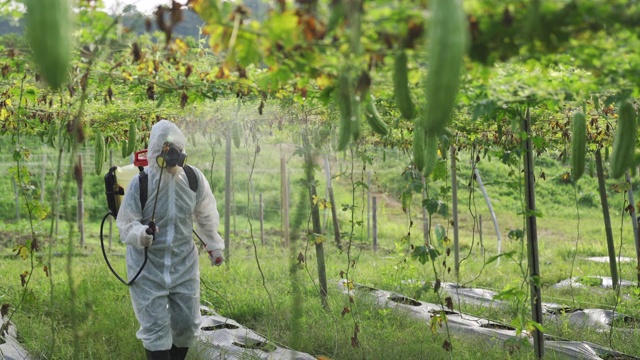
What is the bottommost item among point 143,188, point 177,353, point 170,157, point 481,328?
point 481,328

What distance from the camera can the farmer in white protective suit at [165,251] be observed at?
447 centimetres

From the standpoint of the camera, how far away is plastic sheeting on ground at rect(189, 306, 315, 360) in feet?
16.4

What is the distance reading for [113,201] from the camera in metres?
5.08

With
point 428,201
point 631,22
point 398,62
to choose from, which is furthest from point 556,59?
point 428,201

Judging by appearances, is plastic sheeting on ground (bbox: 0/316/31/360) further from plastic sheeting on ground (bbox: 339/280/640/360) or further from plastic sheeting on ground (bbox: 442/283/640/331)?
plastic sheeting on ground (bbox: 442/283/640/331)

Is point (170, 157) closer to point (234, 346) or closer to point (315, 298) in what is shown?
point (234, 346)

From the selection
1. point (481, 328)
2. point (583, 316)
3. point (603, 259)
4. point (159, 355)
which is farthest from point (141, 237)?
point (603, 259)

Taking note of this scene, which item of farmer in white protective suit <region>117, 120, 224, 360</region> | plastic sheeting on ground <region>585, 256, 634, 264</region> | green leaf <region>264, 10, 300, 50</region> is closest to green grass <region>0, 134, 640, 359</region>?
plastic sheeting on ground <region>585, 256, 634, 264</region>

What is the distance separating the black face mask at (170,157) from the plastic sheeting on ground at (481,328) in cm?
191

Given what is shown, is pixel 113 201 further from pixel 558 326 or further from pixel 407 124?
pixel 558 326

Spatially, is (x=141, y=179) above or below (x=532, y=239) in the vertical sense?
above

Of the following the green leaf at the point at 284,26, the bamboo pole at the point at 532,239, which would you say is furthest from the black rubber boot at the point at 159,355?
the green leaf at the point at 284,26

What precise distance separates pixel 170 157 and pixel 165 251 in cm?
62

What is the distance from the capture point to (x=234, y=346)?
5.26 m
